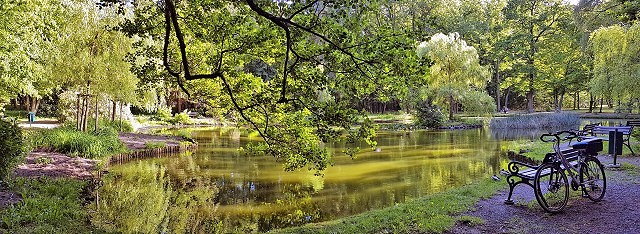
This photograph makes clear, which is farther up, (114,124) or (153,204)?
(114,124)

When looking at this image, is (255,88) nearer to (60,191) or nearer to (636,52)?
(60,191)

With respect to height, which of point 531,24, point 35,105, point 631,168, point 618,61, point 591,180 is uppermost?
point 531,24

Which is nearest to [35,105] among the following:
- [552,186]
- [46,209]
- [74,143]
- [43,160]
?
[74,143]

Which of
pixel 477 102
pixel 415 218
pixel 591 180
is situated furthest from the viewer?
pixel 477 102

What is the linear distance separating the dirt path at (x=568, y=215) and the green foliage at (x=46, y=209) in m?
5.32

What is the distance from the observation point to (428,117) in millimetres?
27844

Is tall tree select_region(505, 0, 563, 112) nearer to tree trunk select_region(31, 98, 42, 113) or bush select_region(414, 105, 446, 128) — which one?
bush select_region(414, 105, 446, 128)

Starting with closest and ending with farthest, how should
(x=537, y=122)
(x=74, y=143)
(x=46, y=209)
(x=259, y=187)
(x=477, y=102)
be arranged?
(x=46, y=209) → (x=259, y=187) → (x=74, y=143) → (x=537, y=122) → (x=477, y=102)

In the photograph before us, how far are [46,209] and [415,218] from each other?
→ 5532 mm

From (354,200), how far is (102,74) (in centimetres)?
1005

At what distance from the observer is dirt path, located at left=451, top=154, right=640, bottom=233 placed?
4932 millimetres

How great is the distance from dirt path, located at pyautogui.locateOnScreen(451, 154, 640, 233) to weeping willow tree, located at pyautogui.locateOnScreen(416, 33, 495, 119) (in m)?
24.0

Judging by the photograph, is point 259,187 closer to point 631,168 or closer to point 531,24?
point 631,168

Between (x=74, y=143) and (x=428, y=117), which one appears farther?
(x=428, y=117)
